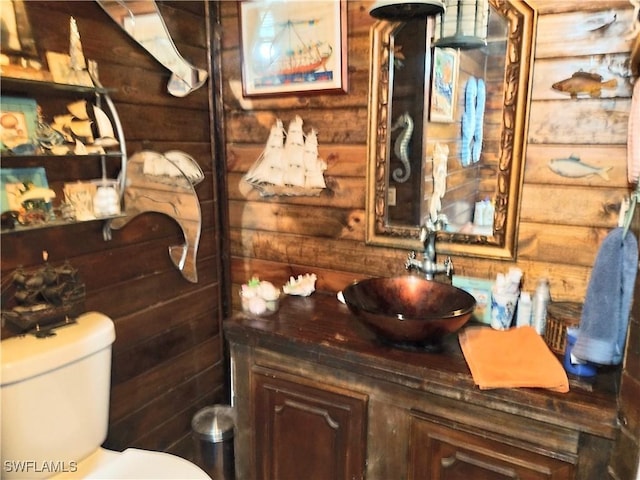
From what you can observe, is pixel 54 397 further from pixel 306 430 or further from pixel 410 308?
pixel 410 308

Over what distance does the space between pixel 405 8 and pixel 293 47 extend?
57cm

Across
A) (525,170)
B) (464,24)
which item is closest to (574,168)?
(525,170)

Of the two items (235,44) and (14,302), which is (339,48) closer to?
(235,44)

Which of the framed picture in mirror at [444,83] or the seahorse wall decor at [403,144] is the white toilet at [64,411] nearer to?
the seahorse wall decor at [403,144]

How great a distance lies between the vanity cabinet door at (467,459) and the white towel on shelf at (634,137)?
745 millimetres

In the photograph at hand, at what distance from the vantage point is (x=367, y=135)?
170 centimetres

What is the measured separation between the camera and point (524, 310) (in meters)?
1.46

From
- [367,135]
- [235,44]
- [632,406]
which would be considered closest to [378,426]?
[632,406]

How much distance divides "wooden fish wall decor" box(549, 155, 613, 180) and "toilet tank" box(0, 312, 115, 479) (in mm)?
1452

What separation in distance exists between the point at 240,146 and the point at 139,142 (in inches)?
17.1

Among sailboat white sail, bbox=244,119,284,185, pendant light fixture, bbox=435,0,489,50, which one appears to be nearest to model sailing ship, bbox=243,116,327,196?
sailboat white sail, bbox=244,119,284,185

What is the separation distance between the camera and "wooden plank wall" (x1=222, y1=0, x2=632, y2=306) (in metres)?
1.34

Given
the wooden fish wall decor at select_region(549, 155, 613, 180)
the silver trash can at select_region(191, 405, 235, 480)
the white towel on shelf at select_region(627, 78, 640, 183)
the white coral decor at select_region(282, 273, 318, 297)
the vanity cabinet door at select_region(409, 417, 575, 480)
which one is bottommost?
the silver trash can at select_region(191, 405, 235, 480)

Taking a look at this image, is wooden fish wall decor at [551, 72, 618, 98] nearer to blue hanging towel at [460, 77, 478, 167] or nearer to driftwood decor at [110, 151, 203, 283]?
blue hanging towel at [460, 77, 478, 167]
